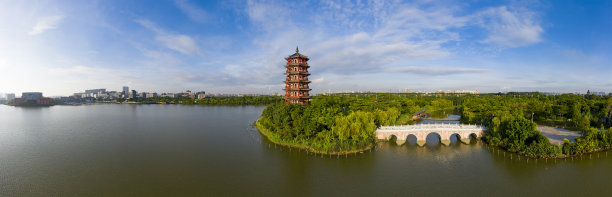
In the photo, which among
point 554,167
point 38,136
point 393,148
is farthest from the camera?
point 38,136

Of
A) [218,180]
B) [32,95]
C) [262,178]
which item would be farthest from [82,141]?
[32,95]

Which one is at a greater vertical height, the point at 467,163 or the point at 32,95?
the point at 32,95

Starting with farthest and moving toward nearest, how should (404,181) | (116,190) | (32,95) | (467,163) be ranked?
(32,95), (467,163), (404,181), (116,190)

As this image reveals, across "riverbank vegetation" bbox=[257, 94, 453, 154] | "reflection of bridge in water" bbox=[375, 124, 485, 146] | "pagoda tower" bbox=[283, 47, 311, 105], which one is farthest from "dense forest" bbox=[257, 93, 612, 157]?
"pagoda tower" bbox=[283, 47, 311, 105]

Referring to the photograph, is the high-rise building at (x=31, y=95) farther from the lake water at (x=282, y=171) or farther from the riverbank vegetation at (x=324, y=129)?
the riverbank vegetation at (x=324, y=129)

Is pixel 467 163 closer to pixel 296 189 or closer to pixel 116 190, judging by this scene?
pixel 296 189

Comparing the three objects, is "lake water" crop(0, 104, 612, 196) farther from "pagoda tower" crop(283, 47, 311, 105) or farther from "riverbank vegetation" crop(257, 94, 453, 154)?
"pagoda tower" crop(283, 47, 311, 105)

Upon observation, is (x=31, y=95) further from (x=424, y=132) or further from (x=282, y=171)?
(x=424, y=132)
